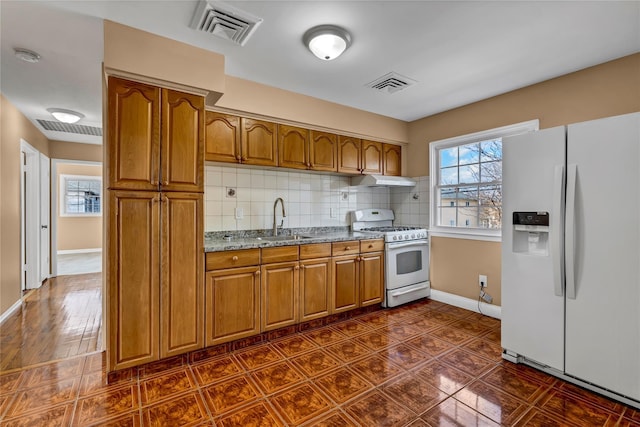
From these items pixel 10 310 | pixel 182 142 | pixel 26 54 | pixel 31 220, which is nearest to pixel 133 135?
pixel 182 142

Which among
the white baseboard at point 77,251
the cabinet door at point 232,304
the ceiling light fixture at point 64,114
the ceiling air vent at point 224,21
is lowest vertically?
the white baseboard at point 77,251

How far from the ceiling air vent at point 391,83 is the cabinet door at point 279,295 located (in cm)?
196

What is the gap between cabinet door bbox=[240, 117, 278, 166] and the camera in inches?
117

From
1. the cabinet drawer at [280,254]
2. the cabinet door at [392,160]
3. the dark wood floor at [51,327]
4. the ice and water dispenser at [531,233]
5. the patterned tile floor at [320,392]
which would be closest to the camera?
the patterned tile floor at [320,392]

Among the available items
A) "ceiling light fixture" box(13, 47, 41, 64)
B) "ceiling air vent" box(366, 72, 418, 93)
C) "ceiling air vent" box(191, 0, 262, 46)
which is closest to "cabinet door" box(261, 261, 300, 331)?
"ceiling air vent" box(191, 0, 262, 46)

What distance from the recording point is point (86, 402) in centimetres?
190

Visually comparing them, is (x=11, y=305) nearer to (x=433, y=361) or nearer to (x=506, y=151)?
(x=433, y=361)

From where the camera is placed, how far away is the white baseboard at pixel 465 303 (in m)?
3.34

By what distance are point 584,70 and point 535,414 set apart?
→ 2.84 meters

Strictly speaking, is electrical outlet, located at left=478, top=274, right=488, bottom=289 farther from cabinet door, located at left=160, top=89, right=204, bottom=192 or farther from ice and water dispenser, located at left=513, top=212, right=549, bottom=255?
cabinet door, located at left=160, top=89, right=204, bottom=192

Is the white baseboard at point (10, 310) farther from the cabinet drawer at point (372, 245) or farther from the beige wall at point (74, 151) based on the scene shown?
the cabinet drawer at point (372, 245)

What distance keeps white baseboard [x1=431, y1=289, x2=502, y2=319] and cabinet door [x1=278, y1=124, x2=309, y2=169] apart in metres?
2.39

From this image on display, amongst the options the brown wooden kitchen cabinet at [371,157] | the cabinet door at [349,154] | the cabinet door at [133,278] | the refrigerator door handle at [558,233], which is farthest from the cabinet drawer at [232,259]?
the refrigerator door handle at [558,233]

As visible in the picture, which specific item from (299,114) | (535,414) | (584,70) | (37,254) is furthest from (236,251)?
(37,254)
